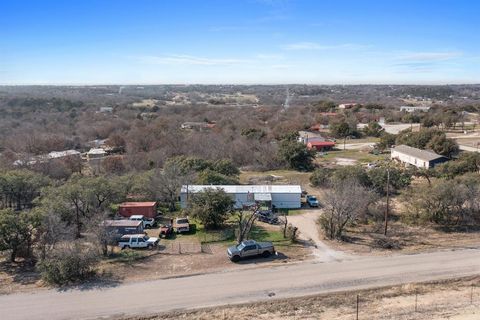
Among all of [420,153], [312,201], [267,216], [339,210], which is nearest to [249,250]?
[339,210]

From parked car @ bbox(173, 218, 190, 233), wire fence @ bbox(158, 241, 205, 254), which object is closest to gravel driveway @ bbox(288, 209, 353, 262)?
wire fence @ bbox(158, 241, 205, 254)

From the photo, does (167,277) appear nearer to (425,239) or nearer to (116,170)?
(425,239)

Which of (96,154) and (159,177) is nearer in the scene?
(159,177)

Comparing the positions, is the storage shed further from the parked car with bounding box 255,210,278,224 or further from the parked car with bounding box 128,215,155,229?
the parked car with bounding box 255,210,278,224

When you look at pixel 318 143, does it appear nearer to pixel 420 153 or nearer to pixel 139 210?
pixel 420 153

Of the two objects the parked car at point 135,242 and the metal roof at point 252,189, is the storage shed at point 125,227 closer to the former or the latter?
the parked car at point 135,242
